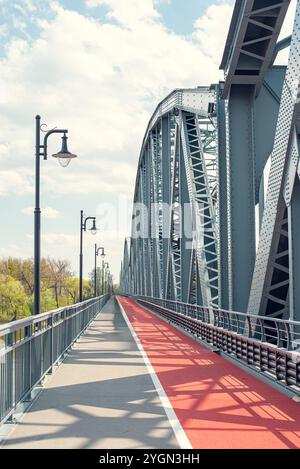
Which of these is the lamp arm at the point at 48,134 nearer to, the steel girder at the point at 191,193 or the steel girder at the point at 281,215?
the steel girder at the point at 191,193

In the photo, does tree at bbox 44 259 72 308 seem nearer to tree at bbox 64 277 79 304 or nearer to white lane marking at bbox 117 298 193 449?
tree at bbox 64 277 79 304

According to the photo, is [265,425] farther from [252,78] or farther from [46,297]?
[46,297]

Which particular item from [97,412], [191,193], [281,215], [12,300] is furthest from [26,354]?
[12,300]

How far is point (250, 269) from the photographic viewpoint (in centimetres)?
1587

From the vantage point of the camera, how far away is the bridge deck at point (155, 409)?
23.7 ft

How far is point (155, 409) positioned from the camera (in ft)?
29.9

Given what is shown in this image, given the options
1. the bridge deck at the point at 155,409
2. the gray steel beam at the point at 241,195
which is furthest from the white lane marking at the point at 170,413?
the gray steel beam at the point at 241,195

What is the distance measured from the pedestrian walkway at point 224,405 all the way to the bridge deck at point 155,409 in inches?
0.4

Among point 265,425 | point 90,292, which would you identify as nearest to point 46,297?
point 90,292

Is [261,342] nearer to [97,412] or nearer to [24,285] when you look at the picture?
[97,412]

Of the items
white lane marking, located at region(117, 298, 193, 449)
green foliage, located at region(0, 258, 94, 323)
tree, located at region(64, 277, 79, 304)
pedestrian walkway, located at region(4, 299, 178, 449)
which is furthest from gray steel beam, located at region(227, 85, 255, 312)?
tree, located at region(64, 277, 79, 304)

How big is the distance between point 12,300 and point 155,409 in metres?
96.5

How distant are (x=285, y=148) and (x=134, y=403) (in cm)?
471

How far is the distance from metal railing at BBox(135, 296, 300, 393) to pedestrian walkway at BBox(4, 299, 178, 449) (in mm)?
2041
